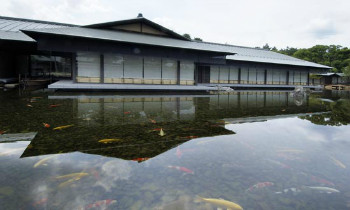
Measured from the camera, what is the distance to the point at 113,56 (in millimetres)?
19719

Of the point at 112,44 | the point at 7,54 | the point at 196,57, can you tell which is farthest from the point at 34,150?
the point at 7,54

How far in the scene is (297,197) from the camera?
2.46m

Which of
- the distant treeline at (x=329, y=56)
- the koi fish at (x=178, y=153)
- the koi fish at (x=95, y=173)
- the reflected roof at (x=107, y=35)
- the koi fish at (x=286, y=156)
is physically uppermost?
the distant treeline at (x=329, y=56)

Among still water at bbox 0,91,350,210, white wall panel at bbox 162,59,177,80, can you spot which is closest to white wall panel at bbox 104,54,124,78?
white wall panel at bbox 162,59,177,80

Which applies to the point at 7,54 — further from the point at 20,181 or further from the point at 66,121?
the point at 20,181

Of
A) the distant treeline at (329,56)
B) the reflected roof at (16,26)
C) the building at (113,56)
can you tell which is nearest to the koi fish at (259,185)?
the building at (113,56)

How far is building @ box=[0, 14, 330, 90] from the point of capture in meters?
17.1

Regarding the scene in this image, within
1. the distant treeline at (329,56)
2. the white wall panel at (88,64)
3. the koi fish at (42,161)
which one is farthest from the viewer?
the distant treeline at (329,56)

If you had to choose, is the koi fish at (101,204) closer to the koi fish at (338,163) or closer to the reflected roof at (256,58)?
the koi fish at (338,163)

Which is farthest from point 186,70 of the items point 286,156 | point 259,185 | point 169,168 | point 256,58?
point 259,185

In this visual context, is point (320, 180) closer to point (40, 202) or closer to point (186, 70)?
point (40, 202)

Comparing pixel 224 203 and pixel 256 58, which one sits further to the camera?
pixel 256 58

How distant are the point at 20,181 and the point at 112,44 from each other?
17.0 metres

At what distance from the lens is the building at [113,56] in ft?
56.1
